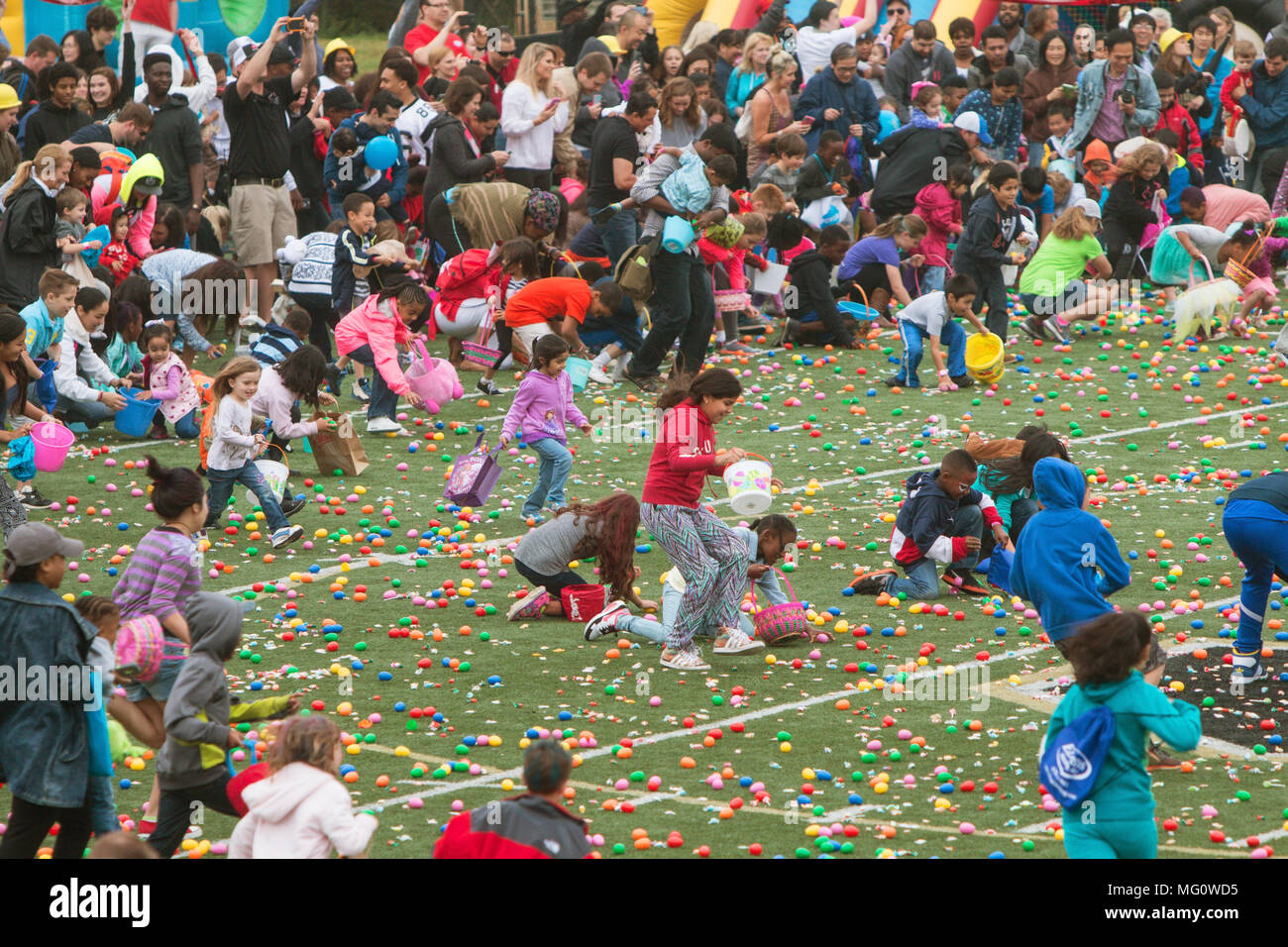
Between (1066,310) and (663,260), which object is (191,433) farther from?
(1066,310)

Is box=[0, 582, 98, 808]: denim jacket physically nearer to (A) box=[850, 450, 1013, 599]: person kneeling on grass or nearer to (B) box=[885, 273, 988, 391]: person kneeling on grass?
(A) box=[850, 450, 1013, 599]: person kneeling on grass

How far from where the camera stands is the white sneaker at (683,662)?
33.0ft

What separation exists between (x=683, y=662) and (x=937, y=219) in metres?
10.7

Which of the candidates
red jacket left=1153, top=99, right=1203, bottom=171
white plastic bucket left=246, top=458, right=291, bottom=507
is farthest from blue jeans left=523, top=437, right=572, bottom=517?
red jacket left=1153, top=99, right=1203, bottom=171

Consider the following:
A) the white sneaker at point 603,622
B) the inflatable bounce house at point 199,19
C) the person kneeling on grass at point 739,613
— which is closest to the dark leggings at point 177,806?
the person kneeling on grass at point 739,613

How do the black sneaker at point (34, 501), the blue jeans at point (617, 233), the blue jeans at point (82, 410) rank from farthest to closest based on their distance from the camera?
the blue jeans at point (617, 233) < the blue jeans at point (82, 410) < the black sneaker at point (34, 501)

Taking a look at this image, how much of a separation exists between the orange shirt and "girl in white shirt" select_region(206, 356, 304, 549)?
395 cm

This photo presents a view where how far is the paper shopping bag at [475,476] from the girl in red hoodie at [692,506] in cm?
292

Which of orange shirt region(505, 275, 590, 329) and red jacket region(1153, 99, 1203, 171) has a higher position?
red jacket region(1153, 99, 1203, 171)

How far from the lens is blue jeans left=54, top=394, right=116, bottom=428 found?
15.2 meters

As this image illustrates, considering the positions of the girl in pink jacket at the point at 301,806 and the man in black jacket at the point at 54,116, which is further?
the man in black jacket at the point at 54,116

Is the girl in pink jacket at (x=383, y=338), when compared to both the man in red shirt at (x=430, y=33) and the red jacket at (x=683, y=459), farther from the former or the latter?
the man in red shirt at (x=430, y=33)

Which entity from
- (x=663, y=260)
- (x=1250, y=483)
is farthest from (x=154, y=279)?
(x=1250, y=483)

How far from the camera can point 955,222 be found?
19516 mm
